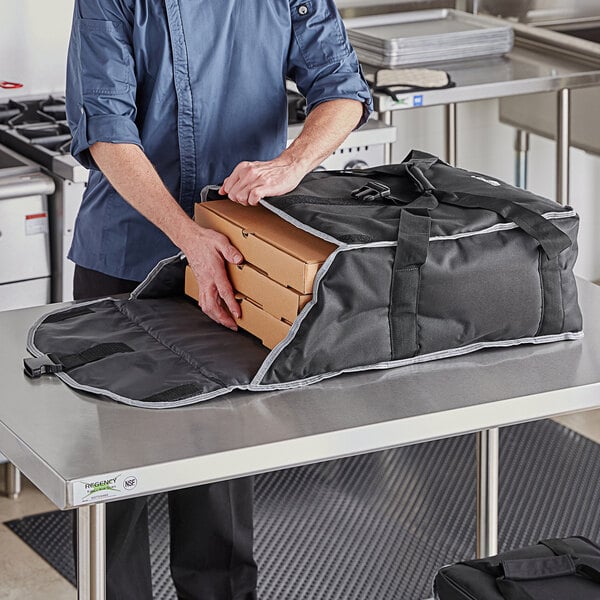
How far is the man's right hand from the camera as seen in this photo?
171cm

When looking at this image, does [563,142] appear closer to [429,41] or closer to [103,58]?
[429,41]

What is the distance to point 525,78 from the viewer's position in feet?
10.5

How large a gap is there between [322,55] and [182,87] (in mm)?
248

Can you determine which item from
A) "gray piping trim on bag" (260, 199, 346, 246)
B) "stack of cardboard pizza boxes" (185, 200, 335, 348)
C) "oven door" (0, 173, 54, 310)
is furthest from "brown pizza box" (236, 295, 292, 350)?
"oven door" (0, 173, 54, 310)

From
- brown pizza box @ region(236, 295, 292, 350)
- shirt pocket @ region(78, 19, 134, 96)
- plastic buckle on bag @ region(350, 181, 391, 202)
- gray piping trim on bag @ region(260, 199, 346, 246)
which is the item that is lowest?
brown pizza box @ region(236, 295, 292, 350)

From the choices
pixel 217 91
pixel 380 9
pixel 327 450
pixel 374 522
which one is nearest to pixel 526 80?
pixel 380 9

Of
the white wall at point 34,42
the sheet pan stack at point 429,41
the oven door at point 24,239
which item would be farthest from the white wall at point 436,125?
the oven door at point 24,239

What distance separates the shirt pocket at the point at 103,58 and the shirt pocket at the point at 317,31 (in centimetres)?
30

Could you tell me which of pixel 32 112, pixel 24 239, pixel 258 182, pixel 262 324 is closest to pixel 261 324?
pixel 262 324

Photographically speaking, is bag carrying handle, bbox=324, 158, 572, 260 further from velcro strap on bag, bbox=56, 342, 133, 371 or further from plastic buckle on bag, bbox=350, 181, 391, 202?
velcro strap on bag, bbox=56, 342, 133, 371

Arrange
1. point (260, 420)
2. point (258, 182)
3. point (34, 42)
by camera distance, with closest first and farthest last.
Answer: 1. point (260, 420)
2. point (258, 182)
3. point (34, 42)

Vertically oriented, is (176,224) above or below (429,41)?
below

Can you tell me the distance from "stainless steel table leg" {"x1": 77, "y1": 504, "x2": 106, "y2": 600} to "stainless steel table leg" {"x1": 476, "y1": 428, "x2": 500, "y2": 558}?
26.6 inches

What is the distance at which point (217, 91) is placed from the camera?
1.99 meters
